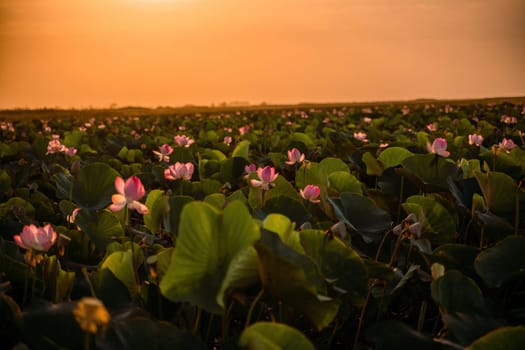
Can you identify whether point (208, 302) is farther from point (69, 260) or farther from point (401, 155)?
point (401, 155)

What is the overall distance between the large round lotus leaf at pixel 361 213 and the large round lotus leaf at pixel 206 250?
63 cm

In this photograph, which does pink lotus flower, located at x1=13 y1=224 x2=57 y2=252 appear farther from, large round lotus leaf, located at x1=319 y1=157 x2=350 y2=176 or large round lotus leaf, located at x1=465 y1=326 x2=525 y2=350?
large round lotus leaf, located at x1=319 y1=157 x2=350 y2=176

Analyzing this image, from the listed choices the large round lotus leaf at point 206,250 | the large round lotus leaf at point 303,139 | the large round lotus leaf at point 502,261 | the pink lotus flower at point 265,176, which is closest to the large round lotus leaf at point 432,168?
the pink lotus flower at point 265,176

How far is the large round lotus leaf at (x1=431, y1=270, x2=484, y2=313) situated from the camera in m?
0.91

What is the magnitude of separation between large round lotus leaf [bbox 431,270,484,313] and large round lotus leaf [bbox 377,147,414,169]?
124cm

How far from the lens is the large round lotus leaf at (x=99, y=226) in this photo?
Result: 4.35 ft

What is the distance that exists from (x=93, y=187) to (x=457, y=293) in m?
→ 1.18

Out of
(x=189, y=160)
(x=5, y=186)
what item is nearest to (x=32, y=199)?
(x=5, y=186)

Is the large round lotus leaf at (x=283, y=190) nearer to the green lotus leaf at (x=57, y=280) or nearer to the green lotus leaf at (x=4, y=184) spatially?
the green lotus leaf at (x=57, y=280)

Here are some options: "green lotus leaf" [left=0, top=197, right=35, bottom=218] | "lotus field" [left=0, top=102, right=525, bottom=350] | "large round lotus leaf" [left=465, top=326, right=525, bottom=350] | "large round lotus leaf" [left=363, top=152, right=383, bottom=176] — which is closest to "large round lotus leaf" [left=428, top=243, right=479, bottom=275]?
"lotus field" [left=0, top=102, right=525, bottom=350]

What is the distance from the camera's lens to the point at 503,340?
671 mm

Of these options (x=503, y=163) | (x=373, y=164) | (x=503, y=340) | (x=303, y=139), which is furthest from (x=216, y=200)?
(x=303, y=139)

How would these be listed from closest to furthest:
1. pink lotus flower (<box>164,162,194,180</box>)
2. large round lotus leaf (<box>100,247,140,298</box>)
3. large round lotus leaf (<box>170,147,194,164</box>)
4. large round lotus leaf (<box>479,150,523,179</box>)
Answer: large round lotus leaf (<box>100,247,140,298</box>) → pink lotus flower (<box>164,162,194,180</box>) → large round lotus leaf (<box>479,150,523,179</box>) → large round lotus leaf (<box>170,147,194,164</box>)

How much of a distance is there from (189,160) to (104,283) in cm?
181
